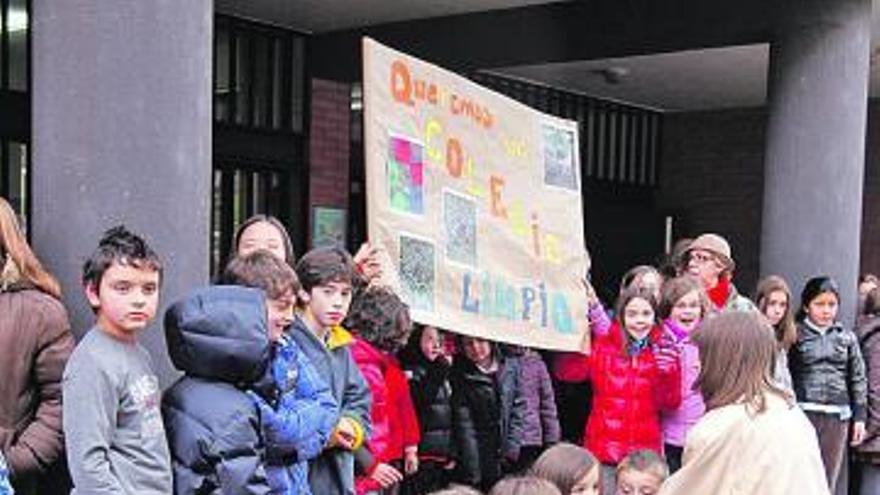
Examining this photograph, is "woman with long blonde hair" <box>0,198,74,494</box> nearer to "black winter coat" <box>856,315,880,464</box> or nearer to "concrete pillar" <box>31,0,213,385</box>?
"concrete pillar" <box>31,0,213,385</box>

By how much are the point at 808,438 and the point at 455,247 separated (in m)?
2.22

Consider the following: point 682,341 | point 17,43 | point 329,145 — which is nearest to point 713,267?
point 682,341

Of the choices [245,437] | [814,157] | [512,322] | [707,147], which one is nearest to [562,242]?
[512,322]

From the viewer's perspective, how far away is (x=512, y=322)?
5.76 meters

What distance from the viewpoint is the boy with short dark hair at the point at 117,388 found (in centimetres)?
314

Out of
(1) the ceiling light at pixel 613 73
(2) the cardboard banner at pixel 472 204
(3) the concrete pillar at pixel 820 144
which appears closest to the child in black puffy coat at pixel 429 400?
(2) the cardboard banner at pixel 472 204

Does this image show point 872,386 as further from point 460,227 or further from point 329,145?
point 329,145

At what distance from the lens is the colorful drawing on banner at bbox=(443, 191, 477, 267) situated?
536 cm

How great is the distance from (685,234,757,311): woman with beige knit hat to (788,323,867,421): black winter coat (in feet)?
2.92

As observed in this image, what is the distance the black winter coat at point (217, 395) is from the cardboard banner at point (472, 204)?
1517 mm

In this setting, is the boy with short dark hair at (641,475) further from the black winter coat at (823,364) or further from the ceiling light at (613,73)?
the ceiling light at (613,73)

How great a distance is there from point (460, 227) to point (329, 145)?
4.44 meters

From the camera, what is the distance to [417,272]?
16.7ft

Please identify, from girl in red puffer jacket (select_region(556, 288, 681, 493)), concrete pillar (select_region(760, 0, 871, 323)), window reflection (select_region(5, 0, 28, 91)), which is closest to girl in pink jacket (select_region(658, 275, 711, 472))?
girl in red puffer jacket (select_region(556, 288, 681, 493))
